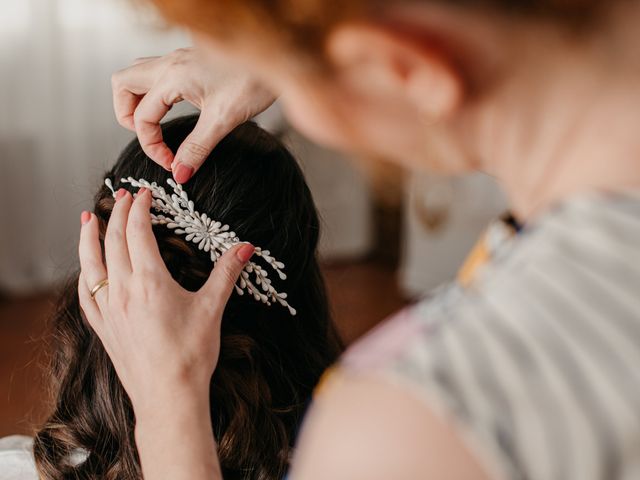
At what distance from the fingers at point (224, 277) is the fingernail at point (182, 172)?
12 cm

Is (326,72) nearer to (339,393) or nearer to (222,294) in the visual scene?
(339,393)

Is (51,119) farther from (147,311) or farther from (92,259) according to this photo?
(147,311)

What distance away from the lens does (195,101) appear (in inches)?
42.7

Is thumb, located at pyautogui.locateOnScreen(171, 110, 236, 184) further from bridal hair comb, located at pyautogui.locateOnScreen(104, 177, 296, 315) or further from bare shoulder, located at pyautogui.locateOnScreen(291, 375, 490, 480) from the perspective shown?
bare shoulder, located at pyautogui.locateOnScreen(291, 375, 490, 480)

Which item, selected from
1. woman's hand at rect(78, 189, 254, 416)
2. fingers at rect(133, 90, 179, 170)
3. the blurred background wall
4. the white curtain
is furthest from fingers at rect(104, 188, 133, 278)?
the white curtain

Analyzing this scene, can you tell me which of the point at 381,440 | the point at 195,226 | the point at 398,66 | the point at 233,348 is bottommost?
the point at 233,348

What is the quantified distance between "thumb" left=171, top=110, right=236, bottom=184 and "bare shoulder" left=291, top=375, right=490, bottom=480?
0.65 metres

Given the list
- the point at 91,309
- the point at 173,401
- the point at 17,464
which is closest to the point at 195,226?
the point at 91,309

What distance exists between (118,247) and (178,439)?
0.80 ft

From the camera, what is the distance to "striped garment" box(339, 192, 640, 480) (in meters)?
0.41

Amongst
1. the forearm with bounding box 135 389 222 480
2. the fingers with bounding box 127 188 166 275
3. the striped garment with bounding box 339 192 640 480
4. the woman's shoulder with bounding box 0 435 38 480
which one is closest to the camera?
the striped garment with bounding box 339 192 640 480

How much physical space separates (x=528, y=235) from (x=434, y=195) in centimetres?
Result: 326

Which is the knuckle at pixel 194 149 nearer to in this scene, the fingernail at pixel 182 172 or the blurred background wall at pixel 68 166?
the fingernail at pixel 182 172

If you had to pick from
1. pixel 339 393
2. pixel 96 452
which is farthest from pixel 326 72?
pixel 96 452
